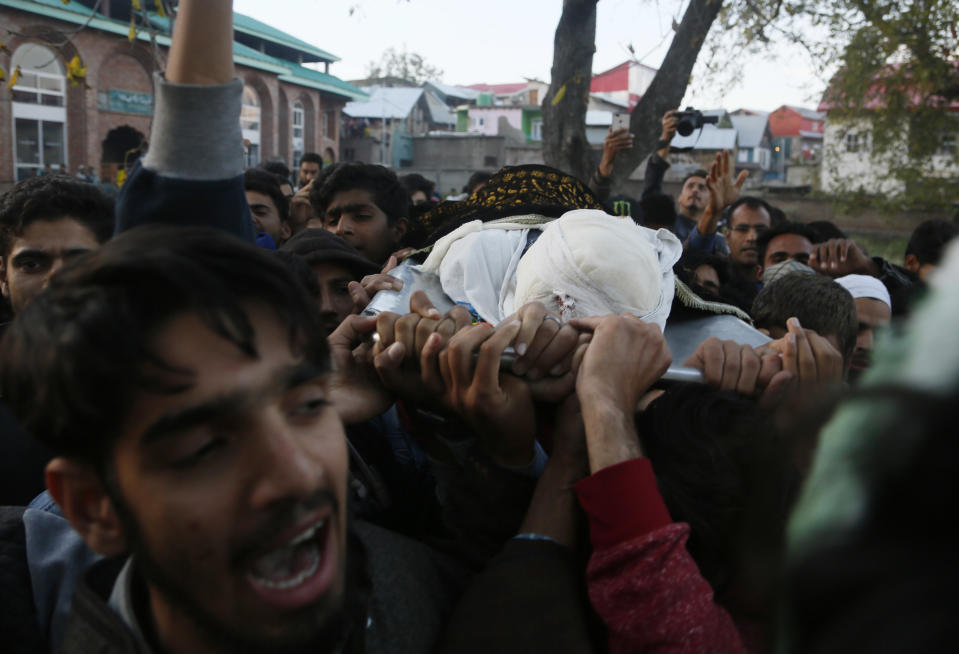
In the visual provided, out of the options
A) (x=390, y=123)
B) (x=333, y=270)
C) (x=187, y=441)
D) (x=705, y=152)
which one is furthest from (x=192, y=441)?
(x=390, y=123)

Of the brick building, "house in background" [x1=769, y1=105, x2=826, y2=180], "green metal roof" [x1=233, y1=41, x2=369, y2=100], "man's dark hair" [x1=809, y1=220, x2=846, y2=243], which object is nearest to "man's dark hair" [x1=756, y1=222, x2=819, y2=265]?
"man's dark hair" [x1=809, y1=220, x2=846, y2=243]

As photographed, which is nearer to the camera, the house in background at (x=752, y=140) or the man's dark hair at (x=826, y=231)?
the man's dark hair at (x=826, y=231)

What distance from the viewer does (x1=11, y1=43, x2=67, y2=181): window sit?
762 inches

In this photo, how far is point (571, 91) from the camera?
7.42m

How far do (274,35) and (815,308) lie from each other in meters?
27.7

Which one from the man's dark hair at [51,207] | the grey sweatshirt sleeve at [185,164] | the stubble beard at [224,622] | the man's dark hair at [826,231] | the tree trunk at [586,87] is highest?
the tree trunk at [586,87]

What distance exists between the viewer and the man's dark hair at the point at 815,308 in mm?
2461

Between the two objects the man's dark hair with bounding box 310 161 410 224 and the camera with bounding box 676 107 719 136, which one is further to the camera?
the camera with bounding box 676 107 719 136

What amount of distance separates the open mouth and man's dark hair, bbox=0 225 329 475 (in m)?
0.24

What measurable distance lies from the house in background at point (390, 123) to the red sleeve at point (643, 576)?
31849mm

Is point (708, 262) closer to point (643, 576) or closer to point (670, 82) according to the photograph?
point (643, 576)

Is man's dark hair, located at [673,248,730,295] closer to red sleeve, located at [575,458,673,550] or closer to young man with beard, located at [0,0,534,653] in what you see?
red sleeve, located at [575,458,673,550]

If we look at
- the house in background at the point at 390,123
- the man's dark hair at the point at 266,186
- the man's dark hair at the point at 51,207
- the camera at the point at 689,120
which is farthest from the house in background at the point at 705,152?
the man's dark hair at the point at 51,207

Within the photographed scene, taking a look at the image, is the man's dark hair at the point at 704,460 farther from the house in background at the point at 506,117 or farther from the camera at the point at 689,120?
the house in background at the point at 506,117
